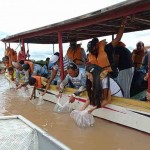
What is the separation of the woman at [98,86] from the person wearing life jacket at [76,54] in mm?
3000

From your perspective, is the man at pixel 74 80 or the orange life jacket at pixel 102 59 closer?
the orange life jacket at pixel 102 59

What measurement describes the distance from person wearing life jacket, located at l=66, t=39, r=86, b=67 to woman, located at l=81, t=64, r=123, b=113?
3000 millimetres

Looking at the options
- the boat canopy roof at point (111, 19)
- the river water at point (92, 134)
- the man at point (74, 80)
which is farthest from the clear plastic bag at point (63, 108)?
the boat canopy roof at point (111, 19)

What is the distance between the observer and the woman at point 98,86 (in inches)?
215

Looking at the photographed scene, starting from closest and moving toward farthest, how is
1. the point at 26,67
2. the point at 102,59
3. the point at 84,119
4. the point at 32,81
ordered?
the point at 84,119 < the point at 102,59 < the point at 32,81 < the point at 26,67

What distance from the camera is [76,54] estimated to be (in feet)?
28.4

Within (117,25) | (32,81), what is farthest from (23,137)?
(32,81)

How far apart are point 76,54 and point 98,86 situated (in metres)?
3.33

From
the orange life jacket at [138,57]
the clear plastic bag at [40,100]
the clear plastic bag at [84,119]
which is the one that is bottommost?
the clear plastic bag at [40,100]

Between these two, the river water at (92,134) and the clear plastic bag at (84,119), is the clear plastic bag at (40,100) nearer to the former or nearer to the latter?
the river water at (92,134)

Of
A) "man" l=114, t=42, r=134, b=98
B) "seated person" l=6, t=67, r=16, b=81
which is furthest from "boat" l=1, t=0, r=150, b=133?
"seated person" l=6, t=67, r=16, b=81

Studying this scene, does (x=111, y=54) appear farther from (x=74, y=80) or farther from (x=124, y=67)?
(x=74, y=80)

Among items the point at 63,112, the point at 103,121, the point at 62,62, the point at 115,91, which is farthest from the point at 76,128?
the point at 62,62

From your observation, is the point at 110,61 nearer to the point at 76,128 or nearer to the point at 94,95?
the point at 94,95
